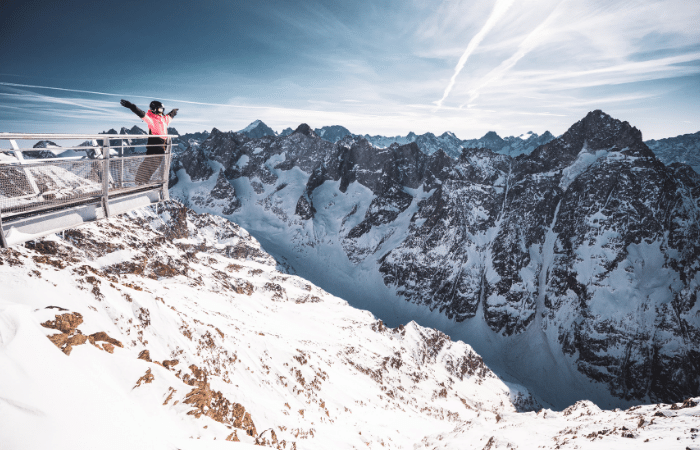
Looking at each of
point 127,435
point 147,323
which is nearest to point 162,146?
point 127,435

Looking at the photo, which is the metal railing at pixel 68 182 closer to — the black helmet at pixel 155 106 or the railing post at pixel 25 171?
the railing post at pixel 25 171

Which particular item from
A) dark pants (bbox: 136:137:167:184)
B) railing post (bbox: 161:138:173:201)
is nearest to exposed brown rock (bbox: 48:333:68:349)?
railing post (bbox: 161:138:173:201)

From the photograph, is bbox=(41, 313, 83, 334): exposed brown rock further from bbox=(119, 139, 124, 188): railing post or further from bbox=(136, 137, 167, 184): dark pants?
bbox=(136, 137, 167, 184): dark pants

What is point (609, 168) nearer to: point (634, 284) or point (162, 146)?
point (634, 284)

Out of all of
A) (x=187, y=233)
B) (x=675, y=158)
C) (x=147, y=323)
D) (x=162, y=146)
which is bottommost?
(x=187, y=233)

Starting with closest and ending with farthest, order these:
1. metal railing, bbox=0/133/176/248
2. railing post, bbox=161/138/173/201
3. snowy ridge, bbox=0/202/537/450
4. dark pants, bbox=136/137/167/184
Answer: metal railing, bbox=0/133/176/248 → snowy ridge, bbox=0/202/537/450 → dark pants, bbox=136/137/167/184 → railing post, bbox=161/138/173/201

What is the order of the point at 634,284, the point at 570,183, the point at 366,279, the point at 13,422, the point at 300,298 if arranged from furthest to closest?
the point at 366,279
the point at 570,183
the point at 634,284
the point at 300,298
the point at 13,422
